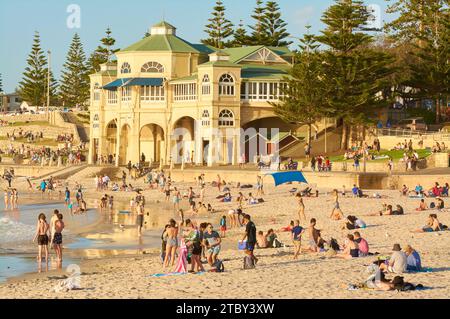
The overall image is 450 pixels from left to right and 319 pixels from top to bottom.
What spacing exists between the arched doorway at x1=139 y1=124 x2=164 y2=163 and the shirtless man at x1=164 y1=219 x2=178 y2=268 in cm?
3691

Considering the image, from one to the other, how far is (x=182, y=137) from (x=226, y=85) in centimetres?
492

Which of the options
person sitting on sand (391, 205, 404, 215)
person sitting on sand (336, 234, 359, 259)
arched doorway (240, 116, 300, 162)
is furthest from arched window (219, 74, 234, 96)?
person sitting on sand (336, 234, 359, 259)

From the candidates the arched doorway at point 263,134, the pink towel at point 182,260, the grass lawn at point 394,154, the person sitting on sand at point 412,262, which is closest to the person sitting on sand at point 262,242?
the pink towel at point 182,260

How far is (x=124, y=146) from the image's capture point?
56.4 m

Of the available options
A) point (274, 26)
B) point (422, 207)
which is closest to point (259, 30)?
point (274, 26)

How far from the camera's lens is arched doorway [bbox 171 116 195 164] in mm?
53781

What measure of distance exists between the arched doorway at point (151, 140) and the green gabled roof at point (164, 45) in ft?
15.7

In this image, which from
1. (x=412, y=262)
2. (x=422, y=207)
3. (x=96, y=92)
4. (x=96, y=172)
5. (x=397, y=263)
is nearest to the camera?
(x=397, y=263)

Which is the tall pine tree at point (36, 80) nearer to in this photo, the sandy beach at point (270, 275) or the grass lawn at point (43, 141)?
the grass lawn at point (43, 141)

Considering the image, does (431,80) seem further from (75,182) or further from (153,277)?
→ (153,277)

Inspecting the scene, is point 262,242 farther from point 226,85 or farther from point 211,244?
point 226,85

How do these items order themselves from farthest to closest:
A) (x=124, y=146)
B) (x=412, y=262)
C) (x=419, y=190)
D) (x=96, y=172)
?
(x=124, y=146) → (x=96, y=172) → (x=419, y=190) → (x=412, y=262)

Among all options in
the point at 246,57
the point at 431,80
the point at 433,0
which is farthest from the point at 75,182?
the point at 433,0

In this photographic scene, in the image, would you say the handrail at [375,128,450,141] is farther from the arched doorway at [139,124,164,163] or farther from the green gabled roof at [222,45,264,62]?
the arched doorway at [139,124,164,163]
